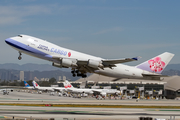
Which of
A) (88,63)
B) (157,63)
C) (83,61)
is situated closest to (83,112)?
(88,63)

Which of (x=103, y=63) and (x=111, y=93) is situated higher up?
(x=103, y=63)

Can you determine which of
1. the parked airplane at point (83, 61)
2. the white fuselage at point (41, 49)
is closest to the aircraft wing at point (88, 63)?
the parked airplane at point (83, 61)

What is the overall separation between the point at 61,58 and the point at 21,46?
8.04 metres

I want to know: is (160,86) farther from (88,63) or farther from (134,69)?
(88,63)

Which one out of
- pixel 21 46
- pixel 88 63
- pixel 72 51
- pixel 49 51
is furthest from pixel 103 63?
pixel 21 46

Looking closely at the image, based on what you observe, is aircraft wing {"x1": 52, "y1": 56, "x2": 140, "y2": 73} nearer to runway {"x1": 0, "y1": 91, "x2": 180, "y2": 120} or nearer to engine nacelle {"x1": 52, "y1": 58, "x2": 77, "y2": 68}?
engine nacelle {"x1": 52, "y1": 58, "x2": 77, "y2": 68}

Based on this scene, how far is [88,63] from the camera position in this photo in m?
52.9

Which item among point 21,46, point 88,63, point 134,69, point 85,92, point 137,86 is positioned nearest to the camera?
point 21,46

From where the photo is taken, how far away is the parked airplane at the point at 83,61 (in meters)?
49.8

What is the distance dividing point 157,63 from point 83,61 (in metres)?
19.3

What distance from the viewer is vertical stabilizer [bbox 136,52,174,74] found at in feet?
199

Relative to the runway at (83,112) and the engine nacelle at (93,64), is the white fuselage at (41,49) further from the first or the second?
the runway at (83,112)

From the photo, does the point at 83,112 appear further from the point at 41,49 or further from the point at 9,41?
the point at 9,41

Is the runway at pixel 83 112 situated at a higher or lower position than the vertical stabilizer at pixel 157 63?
lower
